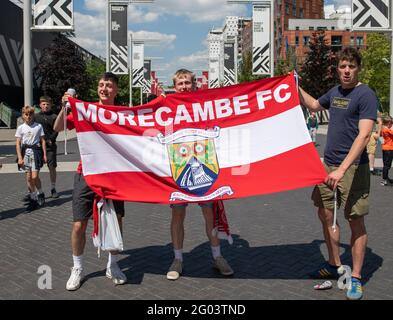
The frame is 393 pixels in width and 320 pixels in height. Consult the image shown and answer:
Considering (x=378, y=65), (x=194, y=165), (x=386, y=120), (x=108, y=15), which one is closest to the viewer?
(x=194, y=165)

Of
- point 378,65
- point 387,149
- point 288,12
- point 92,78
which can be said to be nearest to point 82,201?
point 387,149

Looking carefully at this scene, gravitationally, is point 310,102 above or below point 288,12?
below

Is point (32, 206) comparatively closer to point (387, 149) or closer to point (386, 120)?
point (387, 149)

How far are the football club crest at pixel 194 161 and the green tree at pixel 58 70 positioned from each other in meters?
46.1

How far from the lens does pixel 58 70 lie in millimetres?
49344

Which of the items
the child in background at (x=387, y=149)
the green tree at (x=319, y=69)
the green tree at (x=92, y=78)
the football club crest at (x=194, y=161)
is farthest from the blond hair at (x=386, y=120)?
the green tree at (x=319, y=69)

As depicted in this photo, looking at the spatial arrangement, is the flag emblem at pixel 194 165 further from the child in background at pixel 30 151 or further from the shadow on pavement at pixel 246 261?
the child in background at pixel 30 151

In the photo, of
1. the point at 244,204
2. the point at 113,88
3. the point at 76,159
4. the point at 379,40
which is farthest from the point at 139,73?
the point at 379,40

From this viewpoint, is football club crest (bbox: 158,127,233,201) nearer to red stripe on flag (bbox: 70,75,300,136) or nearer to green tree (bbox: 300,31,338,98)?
red stripe on flag (bbox: 70,75,300,136)

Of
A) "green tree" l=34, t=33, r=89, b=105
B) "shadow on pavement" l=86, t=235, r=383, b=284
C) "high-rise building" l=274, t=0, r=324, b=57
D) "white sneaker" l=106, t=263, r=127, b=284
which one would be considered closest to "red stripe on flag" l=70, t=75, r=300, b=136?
"white sneaker" l=106, t=263, r=127, b=284

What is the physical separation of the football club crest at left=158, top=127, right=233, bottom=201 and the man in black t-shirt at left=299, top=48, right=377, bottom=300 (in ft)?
3.31

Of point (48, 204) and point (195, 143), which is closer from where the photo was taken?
point (195, 143)

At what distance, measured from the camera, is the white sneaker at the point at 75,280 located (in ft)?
15.1

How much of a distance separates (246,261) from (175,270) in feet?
3.11
